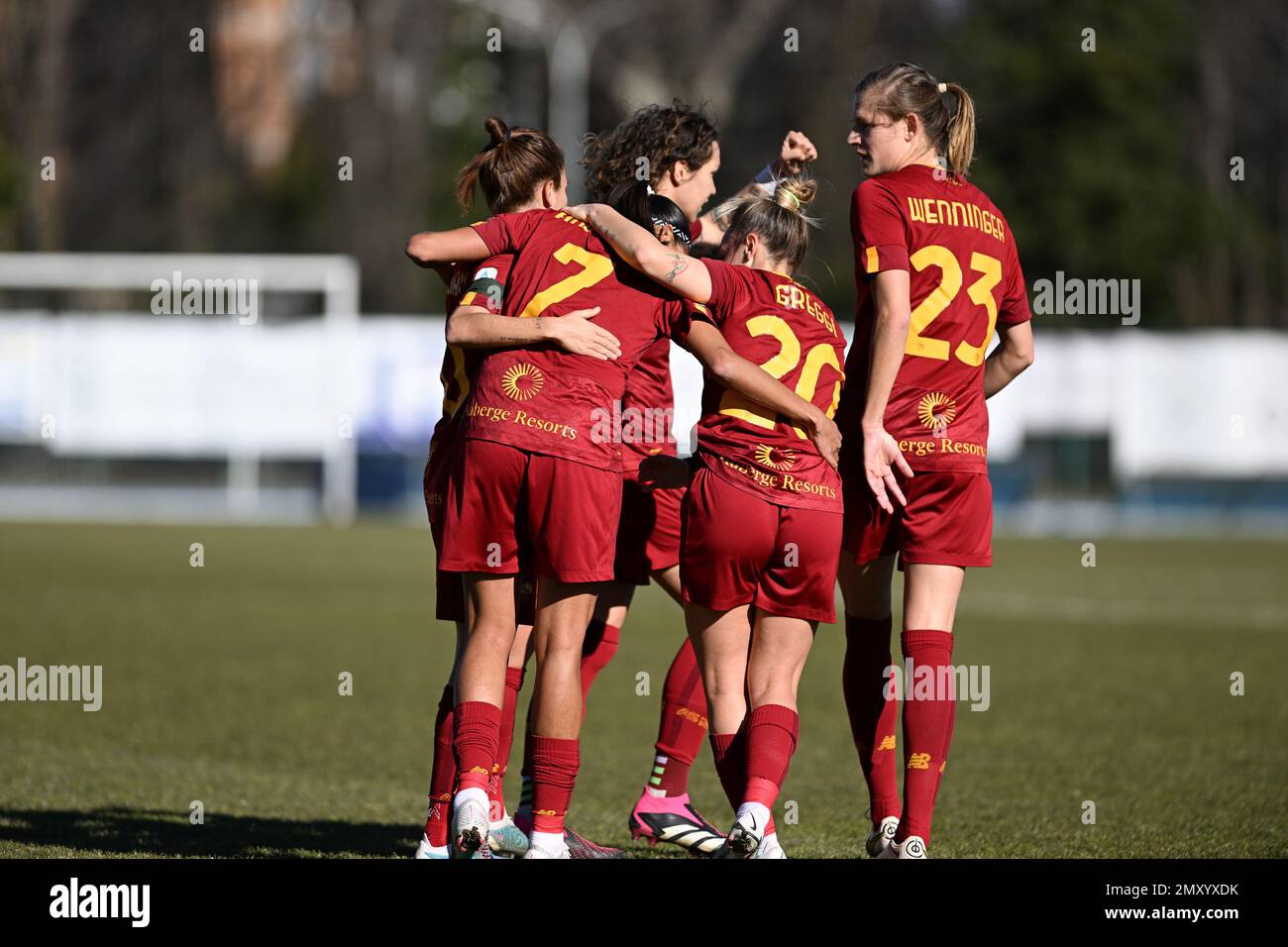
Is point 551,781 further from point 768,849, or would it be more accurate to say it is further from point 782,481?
point 782,481

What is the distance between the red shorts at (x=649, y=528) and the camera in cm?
552

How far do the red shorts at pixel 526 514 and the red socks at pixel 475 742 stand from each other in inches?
15.5

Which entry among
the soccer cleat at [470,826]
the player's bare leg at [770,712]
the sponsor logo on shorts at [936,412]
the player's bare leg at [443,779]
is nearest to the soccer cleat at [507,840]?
the player's bare leg at [443,779]

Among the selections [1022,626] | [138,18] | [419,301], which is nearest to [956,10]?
[419,301]

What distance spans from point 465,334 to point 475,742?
3.68ft

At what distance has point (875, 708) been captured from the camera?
5.42m

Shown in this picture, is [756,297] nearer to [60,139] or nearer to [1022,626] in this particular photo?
[1022,626]

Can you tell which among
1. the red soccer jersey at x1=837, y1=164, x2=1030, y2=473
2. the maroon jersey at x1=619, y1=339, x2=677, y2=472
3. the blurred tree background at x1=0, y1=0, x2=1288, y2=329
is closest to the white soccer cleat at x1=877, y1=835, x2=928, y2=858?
the red soccer jersey at x1=837, y1=164, x2=1030, y2=473

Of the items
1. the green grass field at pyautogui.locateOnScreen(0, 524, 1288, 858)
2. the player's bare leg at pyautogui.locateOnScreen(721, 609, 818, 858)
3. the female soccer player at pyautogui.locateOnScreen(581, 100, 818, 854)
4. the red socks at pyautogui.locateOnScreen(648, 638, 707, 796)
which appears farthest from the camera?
the green grass field at pyautogui.locateOnScreen(0, 524, 1288, 858)

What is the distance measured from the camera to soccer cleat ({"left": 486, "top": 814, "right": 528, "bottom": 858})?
17.6 feet

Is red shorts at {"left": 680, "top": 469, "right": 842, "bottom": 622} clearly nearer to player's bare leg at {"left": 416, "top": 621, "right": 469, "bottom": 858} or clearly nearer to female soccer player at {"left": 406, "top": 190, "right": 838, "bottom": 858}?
female soccer player at {"left": 406, "top": 190, "right": 838, "bottom": 858}

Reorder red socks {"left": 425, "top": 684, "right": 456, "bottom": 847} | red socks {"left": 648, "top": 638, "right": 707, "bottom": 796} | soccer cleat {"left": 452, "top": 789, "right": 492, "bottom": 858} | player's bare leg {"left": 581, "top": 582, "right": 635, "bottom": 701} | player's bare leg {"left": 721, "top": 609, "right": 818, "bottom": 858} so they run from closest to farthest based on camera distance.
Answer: soccer cleat {"left": 452, "top": 789, "right": 492, "bottom": 858} < player's bare leg {"left": 721, "top": 609, "right": 818, "bottom": 858} < red socks {"left": 425, "top": 684, "right": 456, "bottom": 847} < red socks {"left": 648, "top": 638, "right": 707, "bottom": 796} < player's bare leg {"left": 581, "top": 582, "right": 635, "bottom": 701}

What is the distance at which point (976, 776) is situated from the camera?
24.7 feet
